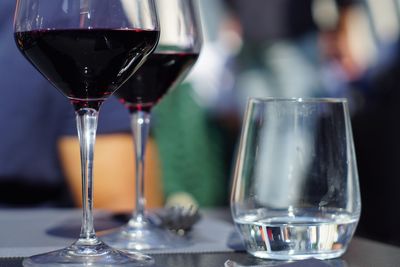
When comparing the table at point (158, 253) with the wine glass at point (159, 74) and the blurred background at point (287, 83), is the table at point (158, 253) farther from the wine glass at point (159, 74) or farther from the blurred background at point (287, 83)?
the blurred background at point (287, 83)

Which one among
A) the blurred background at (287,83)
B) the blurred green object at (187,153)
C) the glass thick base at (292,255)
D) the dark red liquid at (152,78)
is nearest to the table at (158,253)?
the glass thick base at (292,255)

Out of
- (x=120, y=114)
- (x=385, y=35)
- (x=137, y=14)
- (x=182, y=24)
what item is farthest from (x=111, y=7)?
(x=385, y=35)

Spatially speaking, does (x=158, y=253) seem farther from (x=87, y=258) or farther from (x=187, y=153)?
(x=187, y=153)

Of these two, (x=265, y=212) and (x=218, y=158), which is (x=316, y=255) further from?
(x=218, y=158)

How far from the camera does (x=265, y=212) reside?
2.38 feet

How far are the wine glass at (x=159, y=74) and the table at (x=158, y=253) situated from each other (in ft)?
0.18

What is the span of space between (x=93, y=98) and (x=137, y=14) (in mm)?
75

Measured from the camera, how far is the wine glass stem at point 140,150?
32.5 inches

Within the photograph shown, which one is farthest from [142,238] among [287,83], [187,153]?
[287,83]

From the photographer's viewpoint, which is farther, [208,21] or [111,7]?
[208,21]

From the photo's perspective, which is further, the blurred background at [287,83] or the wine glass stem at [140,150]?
the blurred background at [287,83]

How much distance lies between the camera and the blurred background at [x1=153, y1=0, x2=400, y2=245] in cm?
284

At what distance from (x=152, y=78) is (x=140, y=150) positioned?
68mm

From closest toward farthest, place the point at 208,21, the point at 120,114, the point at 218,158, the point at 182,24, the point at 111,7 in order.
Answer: the point at 111,7 < the point at 182,24 < the point at 120,114 < the point at 218,158 < the point at 208,21
